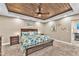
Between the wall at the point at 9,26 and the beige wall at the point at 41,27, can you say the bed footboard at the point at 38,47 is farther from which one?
the wall at the point at 9,26

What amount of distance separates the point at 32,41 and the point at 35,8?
2.46ft

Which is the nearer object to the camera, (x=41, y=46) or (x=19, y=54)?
(x=19, y=54)

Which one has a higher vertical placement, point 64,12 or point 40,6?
point 40,6

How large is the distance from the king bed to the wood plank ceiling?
386 mm

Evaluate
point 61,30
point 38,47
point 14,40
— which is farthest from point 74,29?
point 14,40

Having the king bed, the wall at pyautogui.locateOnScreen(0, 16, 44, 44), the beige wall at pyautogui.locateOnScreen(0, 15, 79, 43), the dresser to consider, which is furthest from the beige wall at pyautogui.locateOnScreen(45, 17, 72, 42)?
the dresser

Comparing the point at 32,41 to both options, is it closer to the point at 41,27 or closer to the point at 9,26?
the point at 41,27

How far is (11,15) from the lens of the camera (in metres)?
1.69

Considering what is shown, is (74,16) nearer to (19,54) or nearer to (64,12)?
(64,12)

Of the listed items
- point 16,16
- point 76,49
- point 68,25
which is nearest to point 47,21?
point 68,25

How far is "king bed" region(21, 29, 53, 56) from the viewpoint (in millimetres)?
1825

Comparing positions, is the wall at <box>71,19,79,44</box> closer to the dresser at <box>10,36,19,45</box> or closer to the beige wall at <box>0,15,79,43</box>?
the beige wall at <box>0,15,79,43</box>

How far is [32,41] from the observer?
197 cm

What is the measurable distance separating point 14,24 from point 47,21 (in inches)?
28.2
